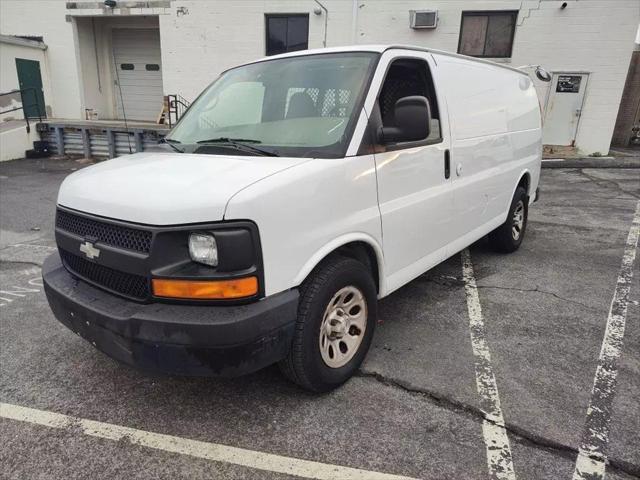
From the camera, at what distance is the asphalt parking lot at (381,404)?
2.32 m

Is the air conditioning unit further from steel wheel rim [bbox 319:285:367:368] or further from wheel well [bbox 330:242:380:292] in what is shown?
steel wheel rim [bbox 319:285:367:368]

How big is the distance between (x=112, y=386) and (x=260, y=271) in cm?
148

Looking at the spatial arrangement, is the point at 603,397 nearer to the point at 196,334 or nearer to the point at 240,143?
the point at 196,334

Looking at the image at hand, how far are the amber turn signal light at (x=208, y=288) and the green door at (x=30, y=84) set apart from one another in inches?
642

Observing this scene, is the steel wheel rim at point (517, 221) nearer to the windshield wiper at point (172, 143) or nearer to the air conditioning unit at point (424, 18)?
the windshield wiper at point (172, 143)

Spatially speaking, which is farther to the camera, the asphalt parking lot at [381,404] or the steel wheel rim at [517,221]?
the steel wheel rim at [517,221]

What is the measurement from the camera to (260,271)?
223 centimetres

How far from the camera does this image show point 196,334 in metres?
2.16

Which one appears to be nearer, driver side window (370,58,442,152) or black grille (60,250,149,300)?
black grille (60,250,149,300)

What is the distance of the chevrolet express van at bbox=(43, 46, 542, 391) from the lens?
7.22 feet

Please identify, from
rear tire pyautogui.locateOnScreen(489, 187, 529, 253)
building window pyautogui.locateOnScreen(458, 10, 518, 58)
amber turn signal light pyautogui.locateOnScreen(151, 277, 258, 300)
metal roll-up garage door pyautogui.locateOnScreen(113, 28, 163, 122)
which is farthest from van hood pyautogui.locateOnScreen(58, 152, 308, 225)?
metal roll-up garage door pyautogui.locateOnScreen(113, 28, 163, 122)

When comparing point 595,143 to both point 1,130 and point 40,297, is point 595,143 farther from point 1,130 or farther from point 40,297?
point 1,130

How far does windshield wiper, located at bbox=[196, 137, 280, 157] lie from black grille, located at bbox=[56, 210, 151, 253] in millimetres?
863

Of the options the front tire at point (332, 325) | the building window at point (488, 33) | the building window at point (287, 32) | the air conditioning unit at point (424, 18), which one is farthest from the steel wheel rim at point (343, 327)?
the building window at point (287, 32)
